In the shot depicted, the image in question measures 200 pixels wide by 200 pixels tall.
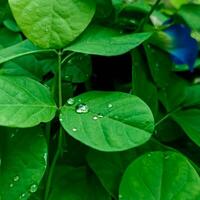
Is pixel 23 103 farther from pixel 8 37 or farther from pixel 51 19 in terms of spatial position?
pixel 8 37

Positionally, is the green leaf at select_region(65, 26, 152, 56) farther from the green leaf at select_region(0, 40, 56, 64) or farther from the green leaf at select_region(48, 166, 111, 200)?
the green leaf at select_region(48, 166, 111, 200)

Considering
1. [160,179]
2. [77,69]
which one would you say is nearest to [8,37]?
[77,69]

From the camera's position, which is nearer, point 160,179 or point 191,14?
point 160,179

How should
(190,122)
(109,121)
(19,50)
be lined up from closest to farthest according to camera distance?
1. (109,121)
2. (19,50)
3. (190,122)

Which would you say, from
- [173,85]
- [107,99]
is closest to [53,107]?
[107,99]

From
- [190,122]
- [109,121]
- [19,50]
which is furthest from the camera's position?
[190,122]

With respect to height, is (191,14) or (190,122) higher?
(191,14)

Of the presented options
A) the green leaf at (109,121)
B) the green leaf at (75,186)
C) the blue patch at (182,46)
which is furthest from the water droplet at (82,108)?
the blue patch at (182,46)
